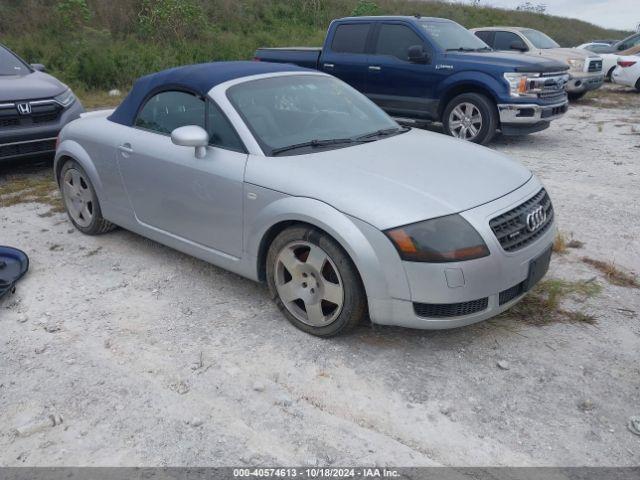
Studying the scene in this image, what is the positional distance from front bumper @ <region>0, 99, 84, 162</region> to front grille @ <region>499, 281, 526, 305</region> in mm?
5714

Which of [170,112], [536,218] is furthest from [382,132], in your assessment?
[170,112]

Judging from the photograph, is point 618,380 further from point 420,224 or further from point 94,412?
point 94,412

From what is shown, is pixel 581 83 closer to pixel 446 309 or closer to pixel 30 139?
pixel 30 139

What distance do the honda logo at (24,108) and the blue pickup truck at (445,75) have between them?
4.77 m

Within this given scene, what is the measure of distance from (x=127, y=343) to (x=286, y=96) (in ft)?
6.44

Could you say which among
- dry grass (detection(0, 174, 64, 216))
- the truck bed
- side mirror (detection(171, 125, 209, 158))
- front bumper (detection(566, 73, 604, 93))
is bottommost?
dry grass (detection(0, 174, 64, 216))

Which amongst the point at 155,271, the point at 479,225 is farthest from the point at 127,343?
the point at 479,225

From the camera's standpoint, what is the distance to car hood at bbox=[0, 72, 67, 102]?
6.54 m

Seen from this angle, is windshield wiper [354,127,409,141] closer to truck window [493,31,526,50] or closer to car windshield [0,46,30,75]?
car windshield [0,46,30,75]

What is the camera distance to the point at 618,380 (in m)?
3.04

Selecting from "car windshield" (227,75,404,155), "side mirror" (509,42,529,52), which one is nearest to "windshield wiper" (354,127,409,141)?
"car windshield" (227,75,404,155)

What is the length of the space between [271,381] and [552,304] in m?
1.93

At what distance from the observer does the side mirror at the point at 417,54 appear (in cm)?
852

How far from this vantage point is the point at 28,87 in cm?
675
